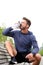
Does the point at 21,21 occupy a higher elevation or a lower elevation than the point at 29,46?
higher

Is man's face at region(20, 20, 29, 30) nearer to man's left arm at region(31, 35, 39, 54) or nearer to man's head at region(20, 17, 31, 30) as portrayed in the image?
man's head at region(20, 17, 31, 30)

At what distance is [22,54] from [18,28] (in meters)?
0.49

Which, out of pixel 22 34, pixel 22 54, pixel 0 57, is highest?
pixel 22 34

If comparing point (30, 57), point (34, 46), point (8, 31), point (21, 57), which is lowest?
point (21, 57)

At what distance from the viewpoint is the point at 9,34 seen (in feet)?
17.7

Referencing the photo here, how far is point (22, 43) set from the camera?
5.39 meters

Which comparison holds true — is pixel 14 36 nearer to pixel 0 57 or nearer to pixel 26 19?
pixel 26 19

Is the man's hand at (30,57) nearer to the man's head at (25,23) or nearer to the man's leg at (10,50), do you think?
the man's leg at (10,50)

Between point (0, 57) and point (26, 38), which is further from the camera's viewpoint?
point (0, 57)

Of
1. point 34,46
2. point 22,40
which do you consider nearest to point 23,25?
point 22,40

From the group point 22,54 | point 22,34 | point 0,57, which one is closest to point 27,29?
point 22,34

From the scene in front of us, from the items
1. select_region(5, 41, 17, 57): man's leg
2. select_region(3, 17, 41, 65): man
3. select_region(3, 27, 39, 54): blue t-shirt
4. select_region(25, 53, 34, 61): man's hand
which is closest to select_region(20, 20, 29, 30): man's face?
select_region(3, 17, 41, 65): man

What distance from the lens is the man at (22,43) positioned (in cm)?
534

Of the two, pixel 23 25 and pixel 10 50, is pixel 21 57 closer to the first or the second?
pixel 10 50
